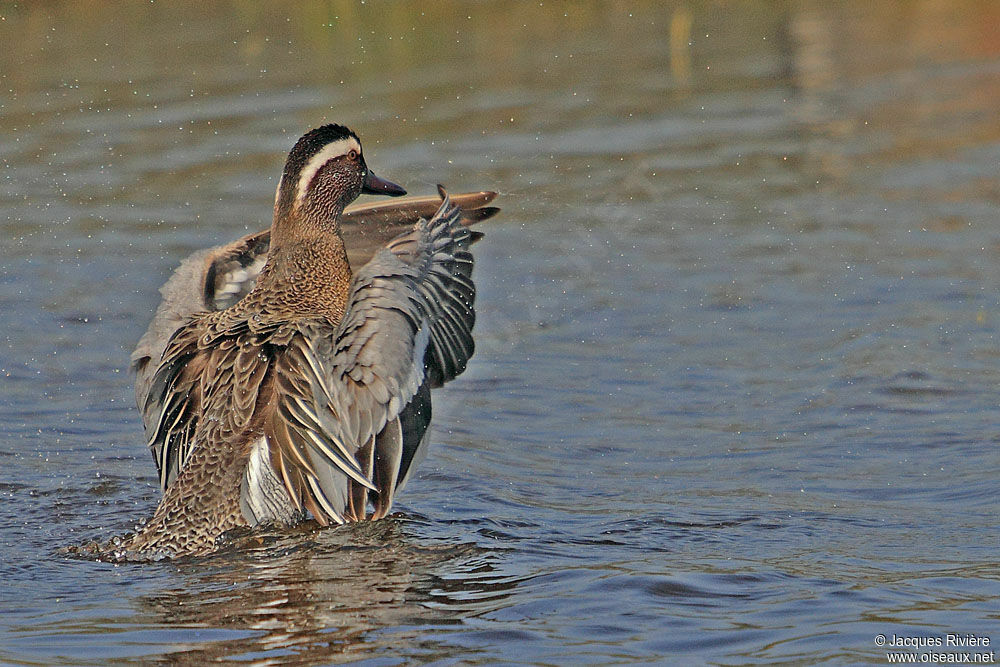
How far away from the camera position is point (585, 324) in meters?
8.52

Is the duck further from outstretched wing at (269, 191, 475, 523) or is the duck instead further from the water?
the water

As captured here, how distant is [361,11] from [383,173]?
19.9 feet

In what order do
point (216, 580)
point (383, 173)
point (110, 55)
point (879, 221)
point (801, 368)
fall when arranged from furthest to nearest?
1. point (110, 55)
2. point (383, 173)
3. point (879, 221)
4. point (801, 368)
5. point (216, 580)

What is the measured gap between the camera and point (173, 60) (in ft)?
50.3

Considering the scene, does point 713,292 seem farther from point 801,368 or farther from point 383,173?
point 383,173

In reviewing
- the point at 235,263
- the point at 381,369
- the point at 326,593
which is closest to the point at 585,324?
the point at 235,263

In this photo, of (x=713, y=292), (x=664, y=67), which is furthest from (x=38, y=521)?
(x=664, y=67)

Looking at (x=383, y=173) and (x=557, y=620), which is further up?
(x=383, y=173)

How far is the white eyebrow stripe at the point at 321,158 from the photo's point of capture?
20.7ft

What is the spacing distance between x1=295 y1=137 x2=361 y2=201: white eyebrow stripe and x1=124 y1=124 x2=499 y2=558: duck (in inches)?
10.3

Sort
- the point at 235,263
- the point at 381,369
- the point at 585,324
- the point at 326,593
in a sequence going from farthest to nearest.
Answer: the point at 585,324, the point at 235,263, the point at 381,369, the point at 326,593

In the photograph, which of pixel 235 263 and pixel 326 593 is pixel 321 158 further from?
pixel 326 593

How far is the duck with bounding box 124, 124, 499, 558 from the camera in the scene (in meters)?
5.51

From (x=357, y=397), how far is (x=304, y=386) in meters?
0.20
